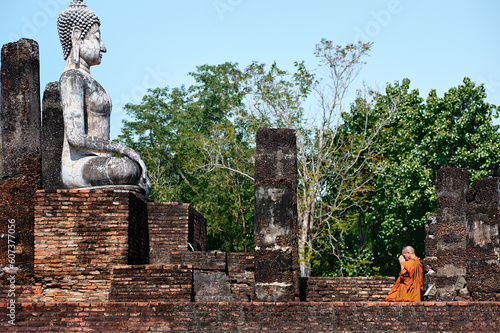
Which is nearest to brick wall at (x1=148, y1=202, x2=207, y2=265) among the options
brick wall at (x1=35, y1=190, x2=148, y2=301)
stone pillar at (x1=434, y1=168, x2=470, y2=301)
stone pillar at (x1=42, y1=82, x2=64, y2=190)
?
brick wall at (x1=35, y1=190, x2=148, y2=301)

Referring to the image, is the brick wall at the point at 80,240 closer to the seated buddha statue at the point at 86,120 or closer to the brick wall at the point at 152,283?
the brick wall at the point at 152,283

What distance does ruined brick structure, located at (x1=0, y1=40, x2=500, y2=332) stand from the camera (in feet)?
28.6

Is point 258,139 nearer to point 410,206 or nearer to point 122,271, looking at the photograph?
point 122,271

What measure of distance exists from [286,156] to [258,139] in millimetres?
445

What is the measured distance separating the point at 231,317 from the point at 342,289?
2.49m

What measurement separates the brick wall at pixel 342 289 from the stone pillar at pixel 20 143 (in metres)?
3.86

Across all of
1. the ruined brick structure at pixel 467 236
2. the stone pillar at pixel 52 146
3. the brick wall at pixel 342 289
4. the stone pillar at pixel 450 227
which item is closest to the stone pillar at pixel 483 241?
the ruined brick structure at pixel 467 236

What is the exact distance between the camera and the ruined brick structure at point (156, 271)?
8.71 metres

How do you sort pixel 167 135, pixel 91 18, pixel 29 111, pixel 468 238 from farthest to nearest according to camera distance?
pixel 167 135
pixel 468 238
pixel 91 18
pixel 29 111

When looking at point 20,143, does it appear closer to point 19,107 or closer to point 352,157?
point 19,107

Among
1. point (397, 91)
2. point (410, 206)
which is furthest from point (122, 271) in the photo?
point (397, 91)

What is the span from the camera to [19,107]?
10.2m

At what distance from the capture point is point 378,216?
83.8 ft

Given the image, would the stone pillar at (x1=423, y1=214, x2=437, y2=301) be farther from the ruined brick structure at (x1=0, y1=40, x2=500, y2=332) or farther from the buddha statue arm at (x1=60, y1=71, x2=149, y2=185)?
the buddha statue arm at (x1=60, y1=71, x2=149, y2=185)
